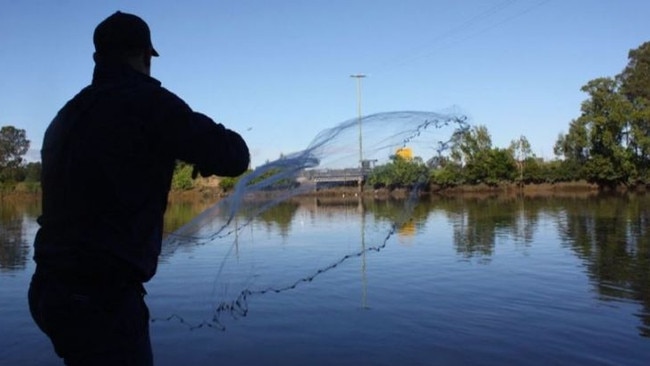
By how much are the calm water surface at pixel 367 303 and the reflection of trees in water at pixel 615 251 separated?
0.07 m

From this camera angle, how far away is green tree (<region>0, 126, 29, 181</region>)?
12950 centimetres

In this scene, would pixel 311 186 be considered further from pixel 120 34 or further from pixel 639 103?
pixel 639 103

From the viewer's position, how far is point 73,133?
2.50m

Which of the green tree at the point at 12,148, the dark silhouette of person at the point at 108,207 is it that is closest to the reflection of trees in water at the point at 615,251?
the dark silhouette of person at the point at 108,207

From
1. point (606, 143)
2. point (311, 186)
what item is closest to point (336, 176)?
point (311, 186)

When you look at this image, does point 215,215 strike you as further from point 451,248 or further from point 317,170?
point 451,248

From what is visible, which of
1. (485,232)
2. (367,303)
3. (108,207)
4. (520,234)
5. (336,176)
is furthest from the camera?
(485,232)

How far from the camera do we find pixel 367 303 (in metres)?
11.8

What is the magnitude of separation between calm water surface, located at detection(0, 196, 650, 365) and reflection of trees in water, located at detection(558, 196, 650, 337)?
7 centimetres

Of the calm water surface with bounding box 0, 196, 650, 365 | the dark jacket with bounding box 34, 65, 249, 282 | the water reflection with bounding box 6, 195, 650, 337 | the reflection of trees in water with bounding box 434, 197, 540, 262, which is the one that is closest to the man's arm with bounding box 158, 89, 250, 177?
the dark jacket with bounding box 34, 65, 249, 282

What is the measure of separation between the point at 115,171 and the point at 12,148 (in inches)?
5920

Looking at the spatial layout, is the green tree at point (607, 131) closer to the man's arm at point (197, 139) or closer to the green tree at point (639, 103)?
the green tree at point (639, 103)

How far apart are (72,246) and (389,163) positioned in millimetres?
3636

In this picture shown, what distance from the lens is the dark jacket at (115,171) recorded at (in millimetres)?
2441
